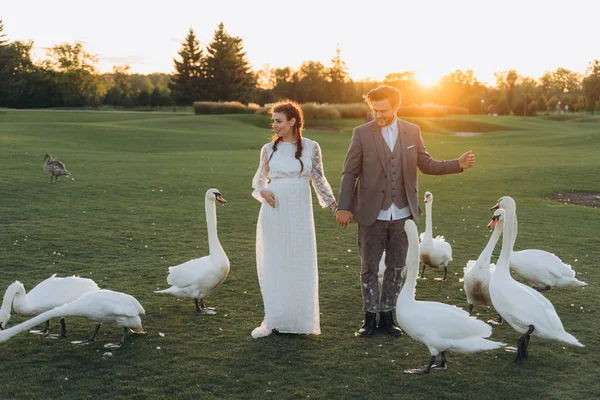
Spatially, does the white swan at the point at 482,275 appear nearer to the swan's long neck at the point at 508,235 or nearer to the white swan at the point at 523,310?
the swan's long neck at the point at 508,235

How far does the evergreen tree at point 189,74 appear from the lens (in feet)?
268

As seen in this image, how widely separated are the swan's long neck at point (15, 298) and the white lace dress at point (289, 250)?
238cm

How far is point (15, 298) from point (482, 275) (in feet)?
16.2

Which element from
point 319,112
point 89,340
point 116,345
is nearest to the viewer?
point 116,345

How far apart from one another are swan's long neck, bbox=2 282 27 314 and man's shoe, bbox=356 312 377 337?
137 inches

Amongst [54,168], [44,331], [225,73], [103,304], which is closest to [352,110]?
[225,73]

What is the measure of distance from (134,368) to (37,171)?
15.9 metres

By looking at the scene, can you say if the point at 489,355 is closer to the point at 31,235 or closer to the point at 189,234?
the point at 189,234

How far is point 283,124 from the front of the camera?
658 centimetres

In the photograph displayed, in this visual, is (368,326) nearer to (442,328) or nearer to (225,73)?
(442,328)

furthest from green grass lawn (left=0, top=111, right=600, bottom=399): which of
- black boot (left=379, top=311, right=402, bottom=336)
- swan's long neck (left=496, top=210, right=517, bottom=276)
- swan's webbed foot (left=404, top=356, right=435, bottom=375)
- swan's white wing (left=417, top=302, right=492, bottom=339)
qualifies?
swan's long neck (left=496, top=210, right=517, bottom=276)

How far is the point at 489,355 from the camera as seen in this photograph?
600cm

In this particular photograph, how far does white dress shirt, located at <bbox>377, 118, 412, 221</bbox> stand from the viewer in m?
6.45

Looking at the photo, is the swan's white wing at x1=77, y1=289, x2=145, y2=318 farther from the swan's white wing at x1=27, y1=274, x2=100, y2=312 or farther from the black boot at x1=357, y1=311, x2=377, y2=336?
the black boot at x1=357, y1=311, x2=377, y2=336
